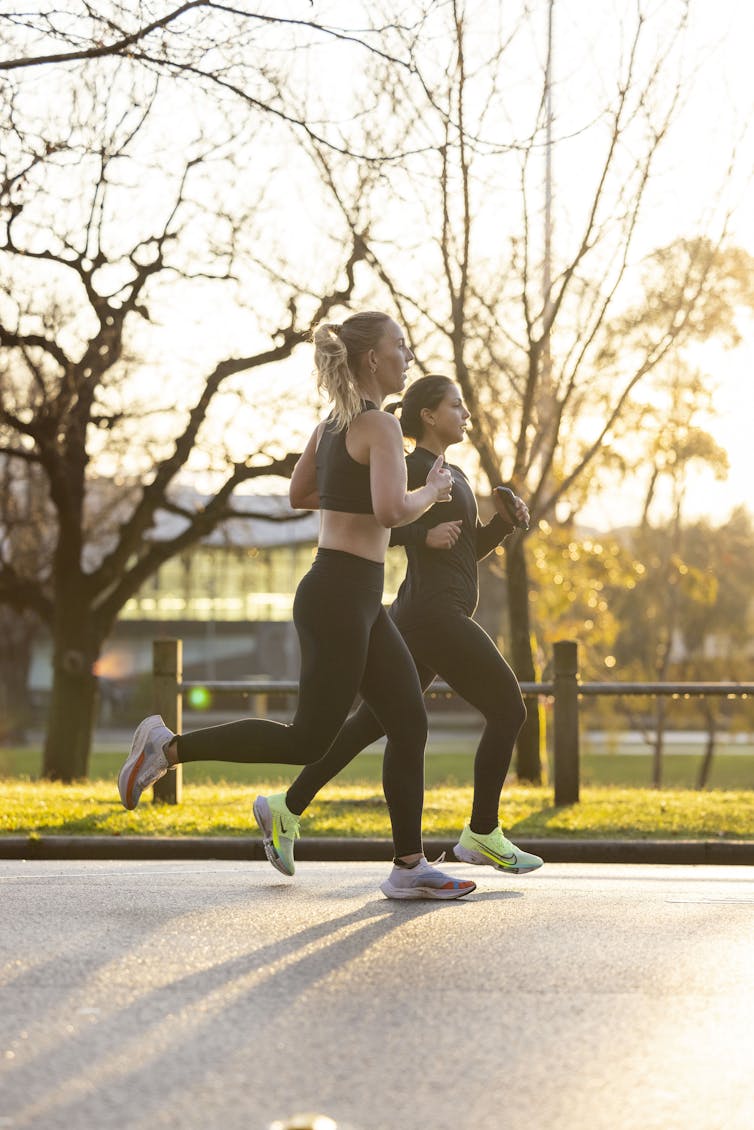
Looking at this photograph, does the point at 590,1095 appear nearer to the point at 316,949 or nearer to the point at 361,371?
the point at 316,949

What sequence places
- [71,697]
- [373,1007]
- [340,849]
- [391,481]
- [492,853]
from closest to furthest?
[373,1007] → [391,481] → [492,853] → [340,849] → [71,697]

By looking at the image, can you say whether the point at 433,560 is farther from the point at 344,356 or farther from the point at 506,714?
the point at 344,356

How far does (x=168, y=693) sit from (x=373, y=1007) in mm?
6867

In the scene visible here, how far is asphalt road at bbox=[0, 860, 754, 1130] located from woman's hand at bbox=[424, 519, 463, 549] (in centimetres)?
136

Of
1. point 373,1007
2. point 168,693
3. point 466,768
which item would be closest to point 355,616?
point 373,1007

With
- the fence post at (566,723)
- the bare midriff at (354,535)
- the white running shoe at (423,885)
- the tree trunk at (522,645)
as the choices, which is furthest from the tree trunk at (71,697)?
the bare midriff at (354,535)

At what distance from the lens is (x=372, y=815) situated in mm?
10078

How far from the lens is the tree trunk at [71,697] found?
2148 cm

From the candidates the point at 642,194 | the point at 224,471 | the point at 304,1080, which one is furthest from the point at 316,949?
the point at 224,471

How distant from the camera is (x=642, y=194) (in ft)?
44.0

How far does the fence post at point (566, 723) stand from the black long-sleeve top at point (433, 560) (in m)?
3.94

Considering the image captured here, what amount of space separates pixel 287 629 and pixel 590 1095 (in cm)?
7399

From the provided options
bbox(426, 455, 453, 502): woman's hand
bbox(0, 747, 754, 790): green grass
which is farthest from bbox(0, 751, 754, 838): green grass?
bbox(0, 747, 754, 790): green grass

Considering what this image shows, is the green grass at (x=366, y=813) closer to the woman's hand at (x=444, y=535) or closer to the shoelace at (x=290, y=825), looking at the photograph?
the shoelace at (x=290, y=825)
